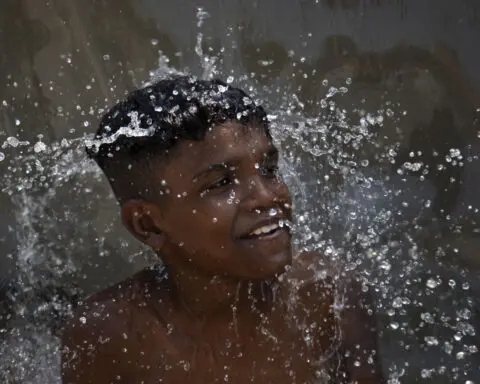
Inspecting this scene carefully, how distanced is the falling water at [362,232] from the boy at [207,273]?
43 centimetres

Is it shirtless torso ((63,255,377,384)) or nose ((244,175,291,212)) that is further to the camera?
shirtless torso ((63,255,377,384))

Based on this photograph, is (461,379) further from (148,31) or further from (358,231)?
(148,31)

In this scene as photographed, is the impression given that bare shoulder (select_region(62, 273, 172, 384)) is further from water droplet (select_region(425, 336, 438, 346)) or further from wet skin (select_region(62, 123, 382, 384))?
water droplet (select_region(425, 336, 438, 346))

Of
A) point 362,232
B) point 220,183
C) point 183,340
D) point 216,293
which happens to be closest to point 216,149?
point 220,183

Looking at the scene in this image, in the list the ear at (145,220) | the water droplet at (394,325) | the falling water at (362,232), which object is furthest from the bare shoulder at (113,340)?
the water droplet at (394,325)

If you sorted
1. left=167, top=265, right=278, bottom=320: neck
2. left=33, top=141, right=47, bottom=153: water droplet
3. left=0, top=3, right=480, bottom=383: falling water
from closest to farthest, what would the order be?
left=167, top=265, right=278, bottom=320: neck < left=0, top=3, right=480, bottom=383: falling water < left=33, top=141, right=47, bottom=153: water droplet

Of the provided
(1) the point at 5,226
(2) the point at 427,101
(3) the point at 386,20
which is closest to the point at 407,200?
(2) the point at 427,101

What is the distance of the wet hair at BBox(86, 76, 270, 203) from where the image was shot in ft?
5.18

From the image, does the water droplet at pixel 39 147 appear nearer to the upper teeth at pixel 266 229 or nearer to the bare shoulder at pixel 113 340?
the bare shoulder at pixel 113 340

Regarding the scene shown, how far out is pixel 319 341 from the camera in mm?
1841

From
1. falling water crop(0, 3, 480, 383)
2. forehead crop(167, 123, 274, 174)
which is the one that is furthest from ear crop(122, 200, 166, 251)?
falling water crop(0, 3, 480, 383)

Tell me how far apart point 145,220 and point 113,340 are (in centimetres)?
27

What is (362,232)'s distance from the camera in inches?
92.2

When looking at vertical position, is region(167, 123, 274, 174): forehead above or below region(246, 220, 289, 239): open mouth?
above
